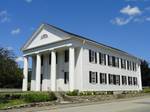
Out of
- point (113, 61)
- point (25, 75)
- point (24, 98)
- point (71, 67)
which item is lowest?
point (24, 98)

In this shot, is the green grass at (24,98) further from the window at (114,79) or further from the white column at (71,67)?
the window at (114,79)

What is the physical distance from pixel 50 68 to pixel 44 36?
15.7 feet

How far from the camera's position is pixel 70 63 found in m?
33.4

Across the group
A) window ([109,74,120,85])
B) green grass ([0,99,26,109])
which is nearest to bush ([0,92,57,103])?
green grass ([0,99,26,109])

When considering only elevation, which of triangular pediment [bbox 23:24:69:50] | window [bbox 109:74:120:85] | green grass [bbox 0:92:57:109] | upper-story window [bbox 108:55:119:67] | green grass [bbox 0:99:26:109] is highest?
triangular pediment [bbox 23:24:69:50]

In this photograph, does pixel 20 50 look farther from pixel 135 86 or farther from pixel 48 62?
pixel 135 86

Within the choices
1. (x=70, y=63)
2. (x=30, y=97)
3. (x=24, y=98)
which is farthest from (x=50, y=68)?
(x=30, y=97)

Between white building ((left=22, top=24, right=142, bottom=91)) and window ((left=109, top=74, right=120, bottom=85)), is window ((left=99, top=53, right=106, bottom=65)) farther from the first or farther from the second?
window ((left=109, top=74, right=120, bottom=85))

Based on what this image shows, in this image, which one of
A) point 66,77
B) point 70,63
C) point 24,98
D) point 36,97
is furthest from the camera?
point 66,77

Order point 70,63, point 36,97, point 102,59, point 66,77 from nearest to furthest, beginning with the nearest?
1. point 36,97
2. point 70,63
3. point 66,77
4. point 102,59

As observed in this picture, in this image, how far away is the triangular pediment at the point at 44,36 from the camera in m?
35.4

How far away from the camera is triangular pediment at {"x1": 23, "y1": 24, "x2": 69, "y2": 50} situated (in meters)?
35.4

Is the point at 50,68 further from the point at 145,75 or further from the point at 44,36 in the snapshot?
the point at 145,75

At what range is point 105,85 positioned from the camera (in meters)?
38.8
